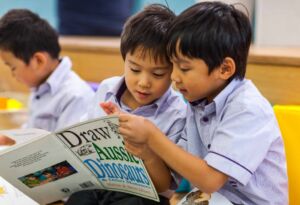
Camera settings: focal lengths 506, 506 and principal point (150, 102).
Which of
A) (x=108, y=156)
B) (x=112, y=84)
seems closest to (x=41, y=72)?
(x=112, y=84)

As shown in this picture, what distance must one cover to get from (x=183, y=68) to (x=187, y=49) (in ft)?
0.14

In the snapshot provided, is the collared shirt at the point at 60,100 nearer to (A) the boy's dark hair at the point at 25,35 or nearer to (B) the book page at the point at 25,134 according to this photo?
(A) the boy's dark hair at the point at 25,35

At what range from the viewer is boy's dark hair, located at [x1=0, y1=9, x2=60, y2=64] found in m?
1.58

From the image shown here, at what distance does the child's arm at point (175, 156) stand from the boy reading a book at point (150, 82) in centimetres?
10

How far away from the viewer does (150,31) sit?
1109mm

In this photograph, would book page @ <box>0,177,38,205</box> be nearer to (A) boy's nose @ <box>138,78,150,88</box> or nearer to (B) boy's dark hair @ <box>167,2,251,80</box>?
(A) boy's nose @ <box>138,78,150,88</box>

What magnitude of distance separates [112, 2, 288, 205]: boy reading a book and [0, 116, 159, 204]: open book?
0.05 metres

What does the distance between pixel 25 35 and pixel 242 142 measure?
0.91m

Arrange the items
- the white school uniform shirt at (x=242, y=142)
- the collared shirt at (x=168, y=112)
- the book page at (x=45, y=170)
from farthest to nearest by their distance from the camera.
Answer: the collared shirt at (x=168, y=112) → the book page at (x=45, y=170) → the white school uniform shirt at (x=242, y=142)

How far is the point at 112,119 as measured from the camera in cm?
96

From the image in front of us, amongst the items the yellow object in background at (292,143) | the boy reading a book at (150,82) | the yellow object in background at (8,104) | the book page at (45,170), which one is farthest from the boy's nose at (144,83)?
the yellow object in background at (8,104)

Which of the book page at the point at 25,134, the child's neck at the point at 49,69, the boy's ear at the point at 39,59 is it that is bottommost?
the child's neck at the point at 49,69

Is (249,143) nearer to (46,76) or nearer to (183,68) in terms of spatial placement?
(183,68)

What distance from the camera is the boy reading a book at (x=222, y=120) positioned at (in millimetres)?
958
